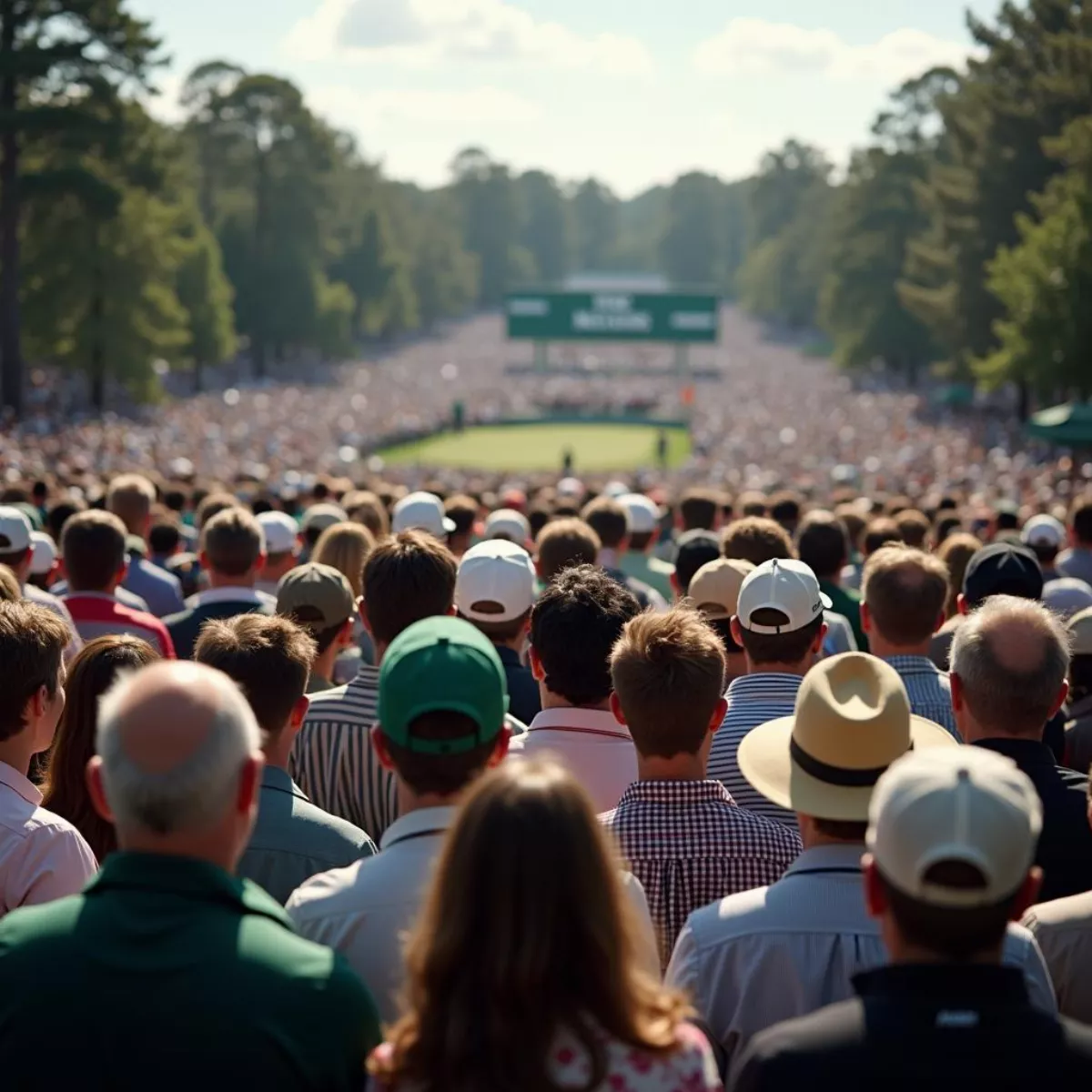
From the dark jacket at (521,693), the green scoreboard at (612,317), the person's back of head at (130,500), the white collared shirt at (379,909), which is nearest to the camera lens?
the white collared shirt at (379,909)

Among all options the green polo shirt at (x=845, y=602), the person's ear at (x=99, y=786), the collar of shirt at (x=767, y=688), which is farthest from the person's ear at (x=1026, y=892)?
→ the green polo shirt at (x=845, y=602)

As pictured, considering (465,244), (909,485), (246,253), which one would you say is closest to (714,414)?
(246,253)

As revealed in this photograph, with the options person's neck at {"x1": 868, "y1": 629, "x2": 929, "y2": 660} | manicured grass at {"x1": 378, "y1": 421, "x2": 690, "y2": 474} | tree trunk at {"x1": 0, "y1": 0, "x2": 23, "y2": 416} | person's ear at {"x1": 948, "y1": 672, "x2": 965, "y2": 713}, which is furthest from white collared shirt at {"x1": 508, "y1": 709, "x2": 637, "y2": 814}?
manicured grass at {"x1": 378, "y1": 421, "x2": 690, "y2": 474}

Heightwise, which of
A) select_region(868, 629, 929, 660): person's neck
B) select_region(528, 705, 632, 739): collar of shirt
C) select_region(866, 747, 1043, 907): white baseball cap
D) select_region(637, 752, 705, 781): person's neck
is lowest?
select_region(868, 629, 929, 660): person's neck

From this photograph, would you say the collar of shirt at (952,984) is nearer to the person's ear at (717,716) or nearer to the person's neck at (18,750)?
the person's ear at (717,716)

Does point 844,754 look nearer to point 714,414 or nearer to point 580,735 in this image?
point 580,735

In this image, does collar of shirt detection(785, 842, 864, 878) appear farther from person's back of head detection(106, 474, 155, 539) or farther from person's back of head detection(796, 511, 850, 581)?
person's back of head detection(106, 474, 155, 539)
